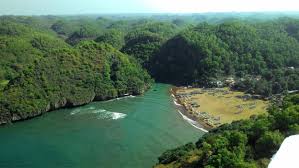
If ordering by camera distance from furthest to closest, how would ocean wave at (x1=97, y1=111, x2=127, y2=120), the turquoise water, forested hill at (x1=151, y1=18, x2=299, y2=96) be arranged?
forested hill at (x1=151, y1=18, x2=299, y2=96) < ocean wave at (x1=97, y1=111, x2=127, y2=120) < the turquoise water

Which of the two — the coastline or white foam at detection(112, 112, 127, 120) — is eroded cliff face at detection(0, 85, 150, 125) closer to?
white foam at detection(112, 112, 127, 120)

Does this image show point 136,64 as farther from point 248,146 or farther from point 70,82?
→ point 248,146

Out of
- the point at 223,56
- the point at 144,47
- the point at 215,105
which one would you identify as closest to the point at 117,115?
the point at 215,105

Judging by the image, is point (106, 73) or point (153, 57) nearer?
point (106, 73)

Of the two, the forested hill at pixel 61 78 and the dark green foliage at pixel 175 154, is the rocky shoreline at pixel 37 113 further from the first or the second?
the dark green foliage at pixel 175 154

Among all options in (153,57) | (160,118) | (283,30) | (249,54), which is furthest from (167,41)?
(160,118)

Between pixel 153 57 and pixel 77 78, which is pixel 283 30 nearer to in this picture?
pixel 153 57

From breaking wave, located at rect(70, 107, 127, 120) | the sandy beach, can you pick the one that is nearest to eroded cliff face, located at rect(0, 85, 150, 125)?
breaking wave, located at rect(70, 107, 127, 120)
